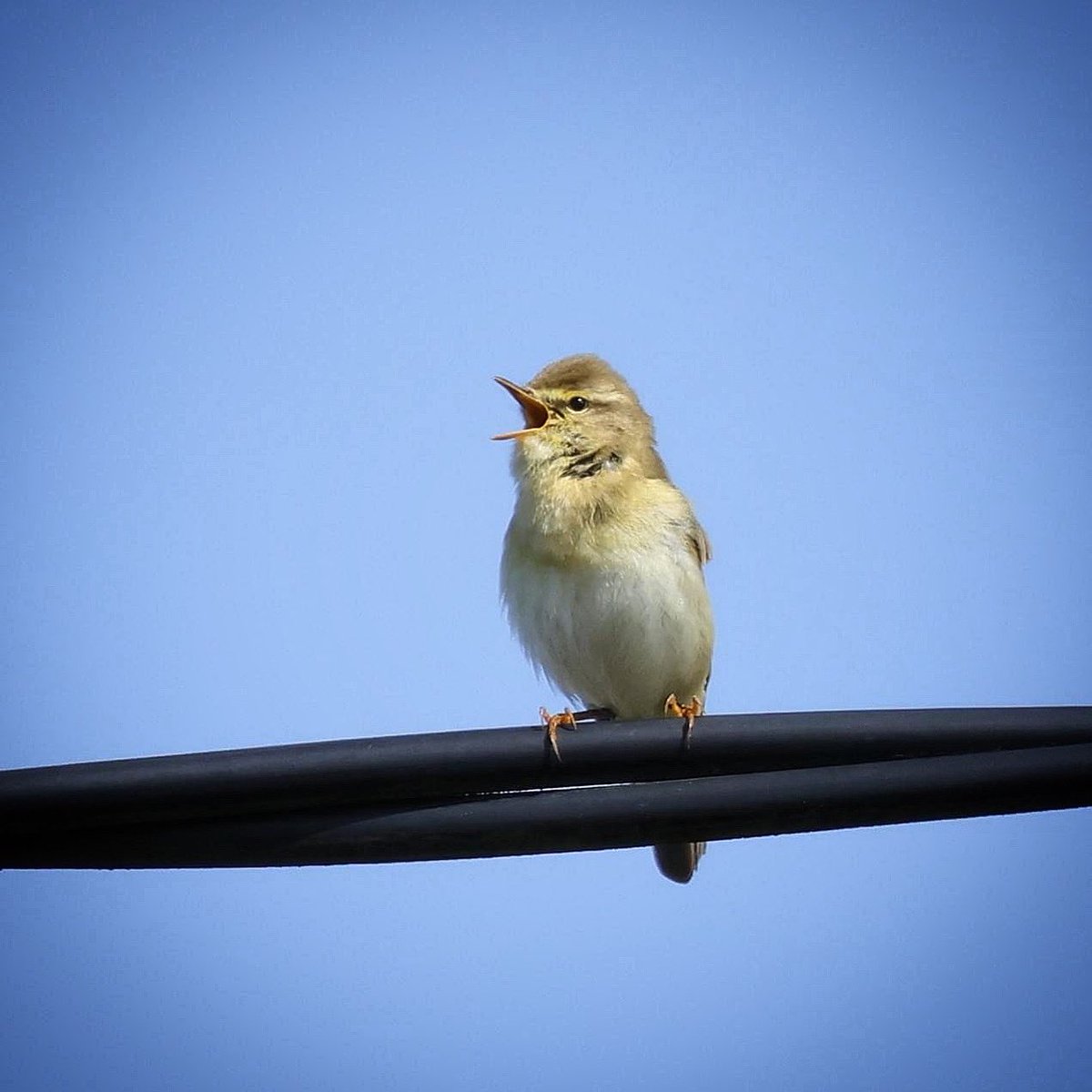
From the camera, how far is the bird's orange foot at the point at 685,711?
113 inches

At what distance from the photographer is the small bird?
5.34 m

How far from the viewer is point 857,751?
2846 millimetres

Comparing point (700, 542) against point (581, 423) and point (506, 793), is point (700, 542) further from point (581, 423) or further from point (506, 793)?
point (506, 793)

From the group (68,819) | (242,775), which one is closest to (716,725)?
(242,775)

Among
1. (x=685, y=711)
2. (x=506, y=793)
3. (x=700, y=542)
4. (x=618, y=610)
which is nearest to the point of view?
(x=506, y=793)

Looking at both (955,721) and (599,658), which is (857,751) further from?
(599,658)

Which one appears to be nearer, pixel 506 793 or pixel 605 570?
pixel 506 793

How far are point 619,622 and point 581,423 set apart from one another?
104 centimetres

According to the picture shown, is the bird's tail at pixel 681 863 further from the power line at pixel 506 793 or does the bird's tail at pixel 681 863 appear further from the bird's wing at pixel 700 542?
the power line at pixel 506 793

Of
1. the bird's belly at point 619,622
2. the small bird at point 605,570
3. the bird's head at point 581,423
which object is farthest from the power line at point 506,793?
the bird's head at point 581,423

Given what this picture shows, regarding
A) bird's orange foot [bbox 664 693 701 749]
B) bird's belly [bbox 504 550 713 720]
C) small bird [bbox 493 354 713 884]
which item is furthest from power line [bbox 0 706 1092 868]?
bird's belly [bbox 504 550 713 720]

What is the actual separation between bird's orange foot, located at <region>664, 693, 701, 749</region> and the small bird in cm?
2

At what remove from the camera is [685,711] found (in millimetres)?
4996

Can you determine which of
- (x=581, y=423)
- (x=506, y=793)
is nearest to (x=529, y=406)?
(x=581, y=423)
